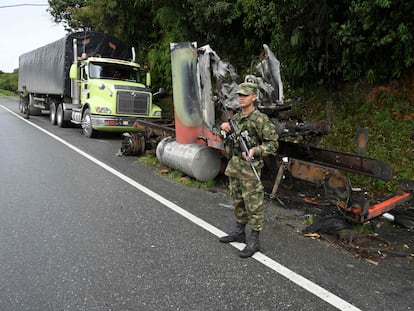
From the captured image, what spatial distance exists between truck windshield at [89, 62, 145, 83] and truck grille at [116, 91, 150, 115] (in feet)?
4.61

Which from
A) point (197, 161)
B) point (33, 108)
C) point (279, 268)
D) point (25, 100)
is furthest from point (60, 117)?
point (279, 268)

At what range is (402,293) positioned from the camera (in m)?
3.51

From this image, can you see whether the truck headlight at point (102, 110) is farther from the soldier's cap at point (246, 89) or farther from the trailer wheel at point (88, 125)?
the soldier's cap at point (246, 89)

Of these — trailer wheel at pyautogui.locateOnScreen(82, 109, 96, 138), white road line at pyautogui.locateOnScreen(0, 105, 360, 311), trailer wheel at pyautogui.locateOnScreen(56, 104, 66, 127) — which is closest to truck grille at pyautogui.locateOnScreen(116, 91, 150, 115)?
trailer wheel at pyautogui.locateOnScreen(82, 109, 96, 138)

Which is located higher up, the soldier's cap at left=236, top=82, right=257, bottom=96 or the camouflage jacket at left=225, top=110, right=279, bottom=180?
the soldier's cap at left=236, top=82, right=257, bottom=96

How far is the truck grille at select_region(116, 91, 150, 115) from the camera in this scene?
42.0 ft

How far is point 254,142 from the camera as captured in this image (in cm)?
433

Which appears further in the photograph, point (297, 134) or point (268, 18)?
point (268, 18)

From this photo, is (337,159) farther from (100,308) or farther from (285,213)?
(100,308)

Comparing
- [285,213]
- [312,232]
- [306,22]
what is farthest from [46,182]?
[306,22]

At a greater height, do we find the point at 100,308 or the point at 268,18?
the point at 268,18

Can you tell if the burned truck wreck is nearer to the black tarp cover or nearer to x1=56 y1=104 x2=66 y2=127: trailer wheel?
the black tarp cover

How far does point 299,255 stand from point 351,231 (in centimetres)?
85

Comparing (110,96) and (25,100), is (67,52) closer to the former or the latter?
(110,96)
